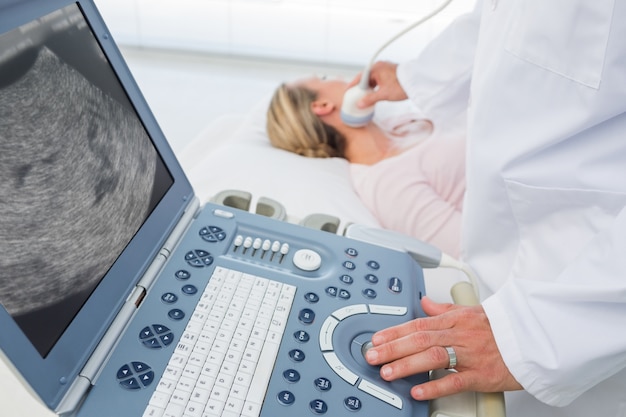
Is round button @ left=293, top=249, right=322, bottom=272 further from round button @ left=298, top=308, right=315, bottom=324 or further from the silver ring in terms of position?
the silver ring

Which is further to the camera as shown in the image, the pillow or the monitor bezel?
the pillow

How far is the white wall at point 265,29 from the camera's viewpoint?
2625 millimetres

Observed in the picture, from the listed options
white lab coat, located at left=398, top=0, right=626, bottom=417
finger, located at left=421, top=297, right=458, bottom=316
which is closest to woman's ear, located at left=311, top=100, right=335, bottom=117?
white lab coat, located at left=398, top=0, right=626, bottom=417

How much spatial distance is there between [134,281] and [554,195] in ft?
1.74

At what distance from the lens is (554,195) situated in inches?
27.8

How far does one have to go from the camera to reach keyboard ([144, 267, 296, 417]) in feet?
1.66

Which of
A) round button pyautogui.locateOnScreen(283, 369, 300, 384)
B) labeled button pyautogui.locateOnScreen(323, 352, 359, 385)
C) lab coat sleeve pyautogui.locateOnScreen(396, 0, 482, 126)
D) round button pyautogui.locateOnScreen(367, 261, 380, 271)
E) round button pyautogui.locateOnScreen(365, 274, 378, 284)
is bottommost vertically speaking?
round button pyautogui.locateOnScreen(283, 369, 300, 384)

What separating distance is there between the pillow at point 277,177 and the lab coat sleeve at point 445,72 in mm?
279

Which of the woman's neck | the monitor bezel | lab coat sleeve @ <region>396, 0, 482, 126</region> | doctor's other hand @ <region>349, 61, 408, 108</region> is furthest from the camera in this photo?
the woman's neck

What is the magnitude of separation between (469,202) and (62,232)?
1.92 feet

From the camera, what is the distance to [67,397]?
1.60ft

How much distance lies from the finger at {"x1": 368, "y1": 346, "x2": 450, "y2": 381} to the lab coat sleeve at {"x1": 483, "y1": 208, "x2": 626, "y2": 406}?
0.08m

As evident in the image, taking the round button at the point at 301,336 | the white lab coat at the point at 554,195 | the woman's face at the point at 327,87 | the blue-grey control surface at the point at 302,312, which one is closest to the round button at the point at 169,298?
the blue-grey control surface at the point at 302,312

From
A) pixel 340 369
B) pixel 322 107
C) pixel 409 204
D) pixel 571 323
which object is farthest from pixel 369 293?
pixel 322 107
